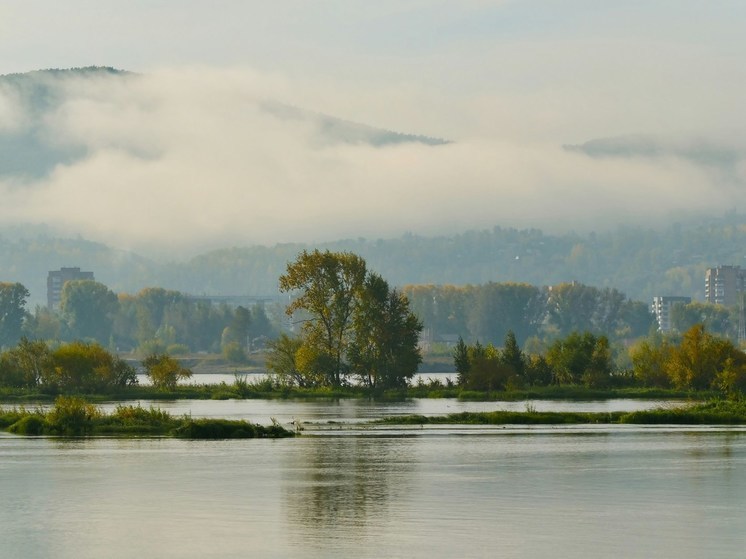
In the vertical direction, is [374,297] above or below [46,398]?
above

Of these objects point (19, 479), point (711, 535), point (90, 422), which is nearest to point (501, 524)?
point (711, 535)

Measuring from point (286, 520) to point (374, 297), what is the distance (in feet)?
218

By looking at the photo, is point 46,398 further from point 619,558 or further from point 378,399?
point 619,558

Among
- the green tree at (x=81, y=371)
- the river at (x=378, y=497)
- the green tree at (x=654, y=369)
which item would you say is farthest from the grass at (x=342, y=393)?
the river at (x=378, y=497)

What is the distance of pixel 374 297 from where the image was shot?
95.6m

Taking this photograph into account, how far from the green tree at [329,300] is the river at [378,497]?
149 feet

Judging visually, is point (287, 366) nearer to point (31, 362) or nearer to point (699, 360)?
point (31, 362)

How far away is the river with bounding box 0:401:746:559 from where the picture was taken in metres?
25.9

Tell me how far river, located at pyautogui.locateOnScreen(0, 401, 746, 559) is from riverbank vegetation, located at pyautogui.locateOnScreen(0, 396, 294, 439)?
1.64 m

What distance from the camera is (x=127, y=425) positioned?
54.7 metres

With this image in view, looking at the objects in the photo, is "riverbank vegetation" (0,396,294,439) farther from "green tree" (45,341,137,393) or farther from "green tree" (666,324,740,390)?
"green tree" (666,324,740,390)

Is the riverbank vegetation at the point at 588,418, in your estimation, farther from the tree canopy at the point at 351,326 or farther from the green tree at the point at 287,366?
the green tree at the point at 287,366

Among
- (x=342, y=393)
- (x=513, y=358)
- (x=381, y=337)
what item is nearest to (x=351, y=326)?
(x=381, y=337)

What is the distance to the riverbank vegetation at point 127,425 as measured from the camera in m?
52.5
